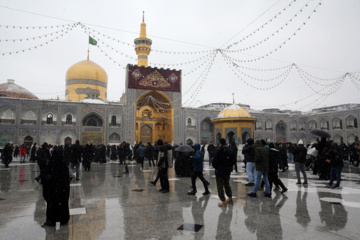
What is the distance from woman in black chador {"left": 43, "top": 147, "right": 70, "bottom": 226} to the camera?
320 centimetres

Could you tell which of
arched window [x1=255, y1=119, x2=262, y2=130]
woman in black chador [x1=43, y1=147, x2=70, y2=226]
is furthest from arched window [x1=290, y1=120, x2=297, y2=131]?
→ woman in black chador [x1=43, y1=147, x2=70, y2=226]

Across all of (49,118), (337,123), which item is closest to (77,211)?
(49,118)

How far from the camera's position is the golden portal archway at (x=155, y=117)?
28.0m

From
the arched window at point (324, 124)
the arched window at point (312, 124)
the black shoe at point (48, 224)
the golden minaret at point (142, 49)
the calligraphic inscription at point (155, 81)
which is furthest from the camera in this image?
the arched window at point (312, 124)

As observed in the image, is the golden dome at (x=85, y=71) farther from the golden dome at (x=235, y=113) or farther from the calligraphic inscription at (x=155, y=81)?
the golden dome at (x=235, y=113)

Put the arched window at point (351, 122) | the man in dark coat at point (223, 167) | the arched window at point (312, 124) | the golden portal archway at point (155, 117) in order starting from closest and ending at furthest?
the man in dark coat at point (223, 167), the golden portal archway at point (155, 117), the arched window at point (351, 122), the arched window at point (312, 124)

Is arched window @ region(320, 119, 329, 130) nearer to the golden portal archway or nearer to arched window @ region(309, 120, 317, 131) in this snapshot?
arched window @ region(309, 120, 317, 131)

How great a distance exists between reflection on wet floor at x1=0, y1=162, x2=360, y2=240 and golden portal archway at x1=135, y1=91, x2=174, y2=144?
894 inches

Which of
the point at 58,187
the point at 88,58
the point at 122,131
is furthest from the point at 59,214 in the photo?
the point at 88,58

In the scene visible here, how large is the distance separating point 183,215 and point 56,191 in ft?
6.03

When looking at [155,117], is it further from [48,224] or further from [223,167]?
[48,224]

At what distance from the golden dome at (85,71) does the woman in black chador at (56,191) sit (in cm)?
3013

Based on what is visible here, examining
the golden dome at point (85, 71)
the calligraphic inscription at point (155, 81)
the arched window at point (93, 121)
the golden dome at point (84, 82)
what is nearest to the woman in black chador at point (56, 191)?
the calligraphic inscription at point (155, 81)

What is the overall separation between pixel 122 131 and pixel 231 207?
23.9 metres
